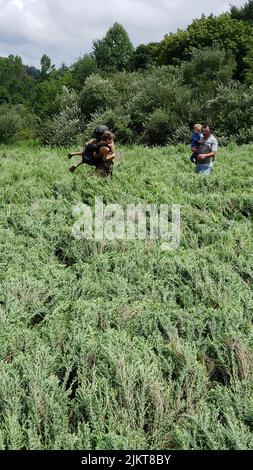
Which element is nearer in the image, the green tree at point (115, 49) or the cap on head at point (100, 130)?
the cap on head at point (100, 130)

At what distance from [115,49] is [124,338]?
6060cm

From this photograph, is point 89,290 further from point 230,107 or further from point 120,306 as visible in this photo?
point 230,107

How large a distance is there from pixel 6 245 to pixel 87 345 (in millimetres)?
2469

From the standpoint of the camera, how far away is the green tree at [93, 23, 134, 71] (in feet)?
181

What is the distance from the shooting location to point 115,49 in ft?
196

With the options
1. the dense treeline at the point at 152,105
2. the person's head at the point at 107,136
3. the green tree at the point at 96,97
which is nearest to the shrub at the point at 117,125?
the dense treeline at the point at 152,105

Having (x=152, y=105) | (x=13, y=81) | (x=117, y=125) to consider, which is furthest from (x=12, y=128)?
(x=13, y=81)

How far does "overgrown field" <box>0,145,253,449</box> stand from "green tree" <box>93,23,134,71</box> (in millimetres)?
49015

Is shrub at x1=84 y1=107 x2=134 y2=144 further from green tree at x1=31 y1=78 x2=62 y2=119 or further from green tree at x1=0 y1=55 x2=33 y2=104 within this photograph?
green tree at x1=0 y1=55 x2=33 y2=104

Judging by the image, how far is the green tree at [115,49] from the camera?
181ft

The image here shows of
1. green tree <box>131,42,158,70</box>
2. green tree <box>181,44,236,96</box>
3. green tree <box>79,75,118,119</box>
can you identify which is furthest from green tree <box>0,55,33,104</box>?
green tree <box>181,44,236,96</box>

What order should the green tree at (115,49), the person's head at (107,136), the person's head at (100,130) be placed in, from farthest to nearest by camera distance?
the green tree at (115,49) → the person's head at (100,130) → the person's head at (107,136)

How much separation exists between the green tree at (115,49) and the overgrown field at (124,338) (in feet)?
161

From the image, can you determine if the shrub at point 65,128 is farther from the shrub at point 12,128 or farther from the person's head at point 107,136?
the person's head at point 107,136
